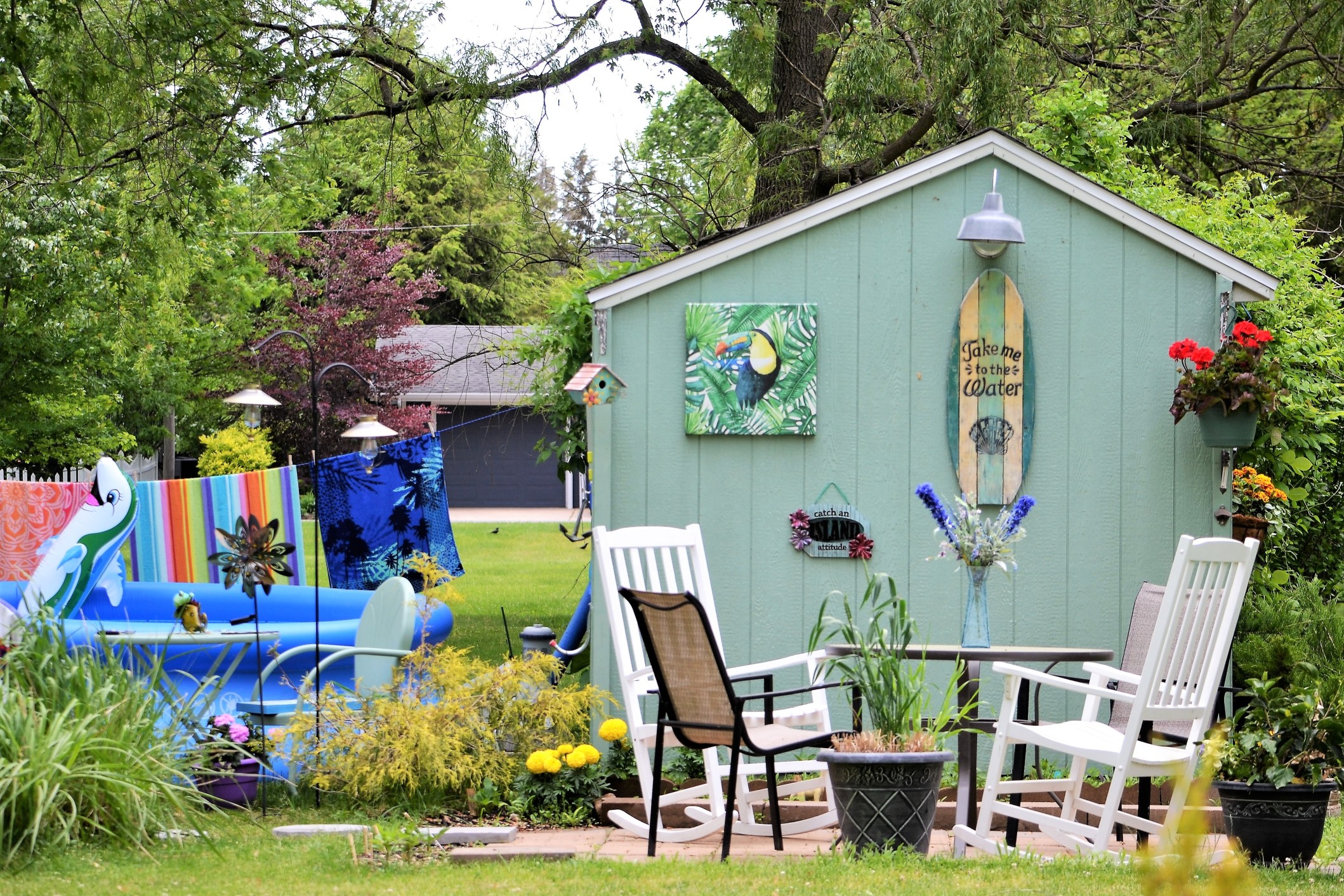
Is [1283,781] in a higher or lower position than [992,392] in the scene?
lower

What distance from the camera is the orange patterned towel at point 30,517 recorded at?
10016mm

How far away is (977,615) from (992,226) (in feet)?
5.53

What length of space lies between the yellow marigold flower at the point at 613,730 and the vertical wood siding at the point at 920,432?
0.46 metres

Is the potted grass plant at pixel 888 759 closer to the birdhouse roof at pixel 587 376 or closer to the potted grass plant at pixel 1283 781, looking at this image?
the potted grass plant at pixel 1283 781

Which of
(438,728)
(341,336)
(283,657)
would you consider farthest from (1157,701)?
(341,336)

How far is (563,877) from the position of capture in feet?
13.4

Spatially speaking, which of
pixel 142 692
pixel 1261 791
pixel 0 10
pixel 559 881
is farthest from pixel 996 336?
pixel 0 10

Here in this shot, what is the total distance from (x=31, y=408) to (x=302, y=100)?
4.99 metres

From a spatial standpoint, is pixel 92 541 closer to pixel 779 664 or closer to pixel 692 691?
pixel 779 664

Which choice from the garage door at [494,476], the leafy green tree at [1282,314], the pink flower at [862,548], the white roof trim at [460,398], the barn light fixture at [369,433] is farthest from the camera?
the garage door at [494,476]

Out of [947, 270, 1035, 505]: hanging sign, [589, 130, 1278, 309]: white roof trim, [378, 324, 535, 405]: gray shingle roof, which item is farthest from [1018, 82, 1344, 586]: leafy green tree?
[378, 324, 535, 405]: gray shingle roof

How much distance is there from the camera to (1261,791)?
14.1ft

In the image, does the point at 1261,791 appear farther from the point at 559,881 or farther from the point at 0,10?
the point at 0,10

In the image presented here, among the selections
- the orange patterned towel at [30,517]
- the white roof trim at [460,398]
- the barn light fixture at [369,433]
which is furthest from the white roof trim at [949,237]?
the white roof trim at [460,398]
